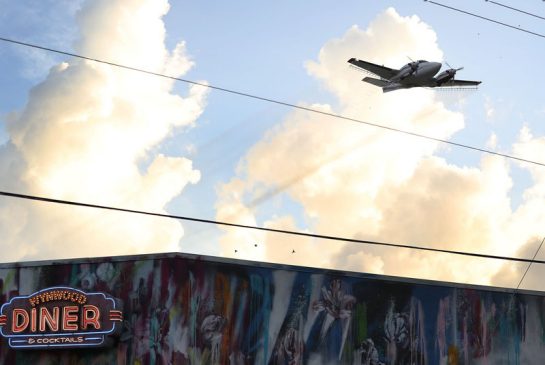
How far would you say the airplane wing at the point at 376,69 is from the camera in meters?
59.3

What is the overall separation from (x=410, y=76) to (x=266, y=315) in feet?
78.3

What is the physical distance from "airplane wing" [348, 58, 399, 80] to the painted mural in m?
18.2

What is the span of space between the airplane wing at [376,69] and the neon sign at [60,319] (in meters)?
28.1

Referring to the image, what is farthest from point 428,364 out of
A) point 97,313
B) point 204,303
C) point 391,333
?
point 97,313

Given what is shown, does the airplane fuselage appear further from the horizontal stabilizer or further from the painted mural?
the painted mural

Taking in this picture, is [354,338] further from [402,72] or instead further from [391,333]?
[402,72]

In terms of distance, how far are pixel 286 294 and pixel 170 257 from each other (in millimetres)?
5810

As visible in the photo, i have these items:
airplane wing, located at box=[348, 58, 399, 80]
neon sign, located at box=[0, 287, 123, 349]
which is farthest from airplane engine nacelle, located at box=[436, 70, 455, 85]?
neon sign, located at box=[0, 287, 123, 349]

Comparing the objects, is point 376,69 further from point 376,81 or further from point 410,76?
point 410,76

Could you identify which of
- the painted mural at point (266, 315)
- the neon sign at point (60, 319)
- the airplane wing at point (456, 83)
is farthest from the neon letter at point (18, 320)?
the airplane wing at point (456, 83)

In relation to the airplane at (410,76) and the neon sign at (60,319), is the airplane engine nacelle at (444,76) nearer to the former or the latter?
the airplane at (410,76)

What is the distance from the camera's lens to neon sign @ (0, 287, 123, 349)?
3759 cm

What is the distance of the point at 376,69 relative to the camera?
2351 inches

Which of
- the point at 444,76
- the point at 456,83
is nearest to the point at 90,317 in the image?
the point at 444,76
